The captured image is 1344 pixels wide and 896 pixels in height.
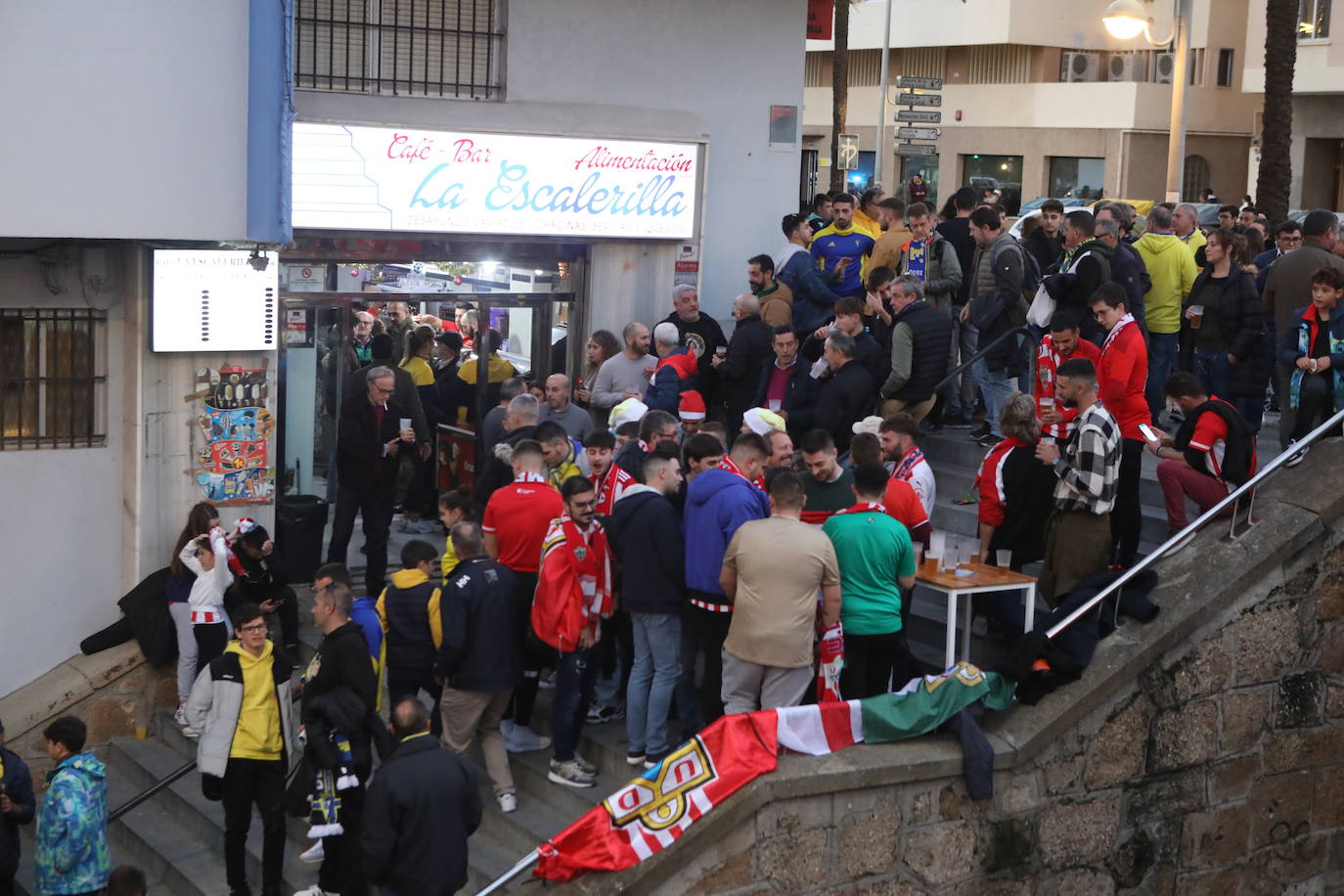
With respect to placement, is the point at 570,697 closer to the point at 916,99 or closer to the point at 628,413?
the point at 628,413

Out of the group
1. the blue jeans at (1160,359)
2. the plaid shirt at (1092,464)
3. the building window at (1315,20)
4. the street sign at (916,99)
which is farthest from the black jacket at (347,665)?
the building window at (1315,20)

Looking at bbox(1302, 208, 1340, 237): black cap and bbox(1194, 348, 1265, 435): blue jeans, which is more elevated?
bbox(1302, 208, 1340, 237): black cap

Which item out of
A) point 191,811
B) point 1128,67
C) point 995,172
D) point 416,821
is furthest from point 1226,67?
point 416,821

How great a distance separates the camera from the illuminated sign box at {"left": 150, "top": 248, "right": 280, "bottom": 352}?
38.6ft

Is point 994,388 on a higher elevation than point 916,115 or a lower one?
lower

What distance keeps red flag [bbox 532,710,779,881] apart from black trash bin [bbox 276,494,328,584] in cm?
524

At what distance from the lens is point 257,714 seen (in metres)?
9.08

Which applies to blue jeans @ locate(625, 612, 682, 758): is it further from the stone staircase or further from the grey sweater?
the grey sweater

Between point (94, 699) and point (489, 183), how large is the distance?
5.17 m

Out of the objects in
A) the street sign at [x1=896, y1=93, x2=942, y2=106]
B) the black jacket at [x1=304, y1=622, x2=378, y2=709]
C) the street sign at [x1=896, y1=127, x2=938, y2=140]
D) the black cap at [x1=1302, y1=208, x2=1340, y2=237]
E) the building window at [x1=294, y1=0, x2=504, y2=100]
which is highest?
the street sign at [x1=896, y1=93, x2=942, y2=106]

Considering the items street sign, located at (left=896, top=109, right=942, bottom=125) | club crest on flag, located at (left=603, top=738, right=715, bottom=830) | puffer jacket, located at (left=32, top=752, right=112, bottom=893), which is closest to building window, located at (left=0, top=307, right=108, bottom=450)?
puffer jacket, located at (left=32, top=752, right=112, bottom=893)

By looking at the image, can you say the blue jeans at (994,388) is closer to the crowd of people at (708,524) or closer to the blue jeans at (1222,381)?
the crowd of people at (708,524)

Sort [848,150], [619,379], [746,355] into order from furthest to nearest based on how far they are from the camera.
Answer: [848,150] → [619,379] → [746,355]

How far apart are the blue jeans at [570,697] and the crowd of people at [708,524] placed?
18 mm
